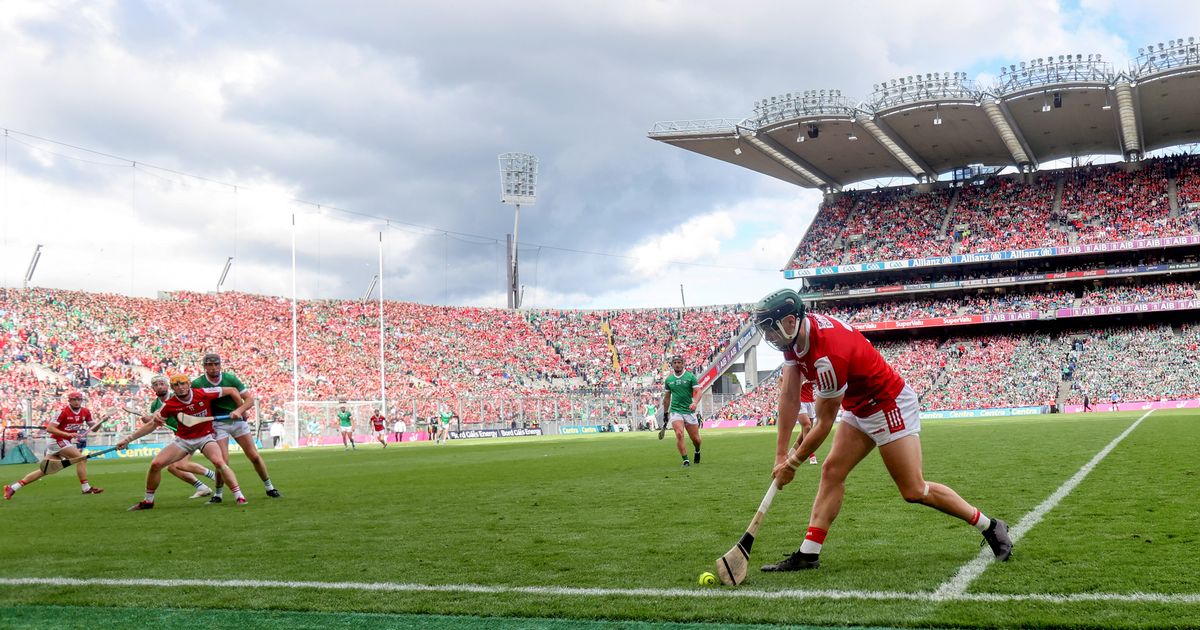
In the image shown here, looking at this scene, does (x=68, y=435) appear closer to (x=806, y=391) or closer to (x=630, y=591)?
(x=806, y=391)

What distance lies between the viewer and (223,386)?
43.8 feet

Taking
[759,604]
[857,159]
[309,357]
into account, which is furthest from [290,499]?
[857,159]

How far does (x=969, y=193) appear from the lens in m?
67.9

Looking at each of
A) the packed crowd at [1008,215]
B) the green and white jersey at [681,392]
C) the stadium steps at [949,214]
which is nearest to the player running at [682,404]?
the green and white jersey at [681,392]

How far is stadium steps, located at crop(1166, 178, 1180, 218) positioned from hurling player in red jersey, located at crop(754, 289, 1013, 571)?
206 feet

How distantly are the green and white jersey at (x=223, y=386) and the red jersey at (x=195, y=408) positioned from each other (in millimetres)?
140

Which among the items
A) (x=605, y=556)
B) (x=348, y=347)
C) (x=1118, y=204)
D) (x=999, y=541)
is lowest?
(x=605, y=556)

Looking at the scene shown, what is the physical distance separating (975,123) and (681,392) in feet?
148

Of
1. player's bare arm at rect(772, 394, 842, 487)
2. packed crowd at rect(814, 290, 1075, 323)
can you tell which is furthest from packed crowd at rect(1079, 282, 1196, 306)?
player's bare arm at rect(772, 394, 842, 487)

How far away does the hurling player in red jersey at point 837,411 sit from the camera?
6.17 m

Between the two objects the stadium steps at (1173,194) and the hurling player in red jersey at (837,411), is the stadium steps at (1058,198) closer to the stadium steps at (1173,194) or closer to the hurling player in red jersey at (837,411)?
the stadium steps at (1173,194)

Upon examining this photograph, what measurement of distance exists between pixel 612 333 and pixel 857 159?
2193 centimetres

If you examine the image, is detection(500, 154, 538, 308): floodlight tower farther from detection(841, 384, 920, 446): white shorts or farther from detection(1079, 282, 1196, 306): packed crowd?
detection(841, 384, 920, 446): white shorts

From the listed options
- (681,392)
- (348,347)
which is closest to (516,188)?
(348,347)
